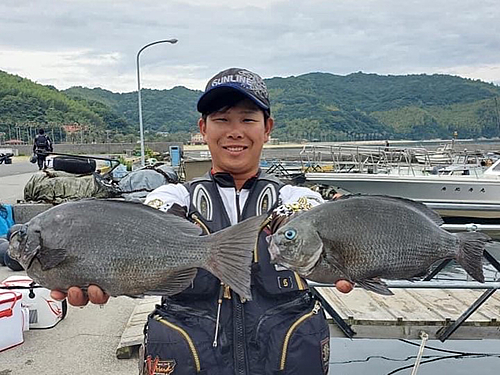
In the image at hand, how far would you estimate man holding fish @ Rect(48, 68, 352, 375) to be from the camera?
2115mm

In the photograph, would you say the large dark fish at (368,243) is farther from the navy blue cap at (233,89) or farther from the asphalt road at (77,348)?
the asphalt road at (77,348)

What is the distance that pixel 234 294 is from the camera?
7.08ft

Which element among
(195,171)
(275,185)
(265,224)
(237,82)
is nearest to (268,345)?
(265,224)

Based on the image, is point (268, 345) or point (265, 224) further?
point (265, 224)

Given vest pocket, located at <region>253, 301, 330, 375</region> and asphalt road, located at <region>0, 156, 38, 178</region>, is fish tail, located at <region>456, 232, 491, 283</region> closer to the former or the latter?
vest pocket, located at <region>253, 301, 330, 375</region>

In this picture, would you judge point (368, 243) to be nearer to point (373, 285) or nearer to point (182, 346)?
point (373, 285)

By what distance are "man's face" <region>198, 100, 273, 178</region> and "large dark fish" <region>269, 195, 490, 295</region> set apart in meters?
0.44

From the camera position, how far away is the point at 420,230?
217cm

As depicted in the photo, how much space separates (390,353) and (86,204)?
432cm

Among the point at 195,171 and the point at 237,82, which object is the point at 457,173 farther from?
the point at 237,82

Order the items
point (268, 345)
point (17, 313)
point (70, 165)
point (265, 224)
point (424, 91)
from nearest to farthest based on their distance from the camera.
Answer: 1. point (268, 345)
2. point (265, 224)
3. point (17, 313)
4. point (70, 165)
5. point (424, 91)

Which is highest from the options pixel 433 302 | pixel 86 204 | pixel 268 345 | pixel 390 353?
pixel 86 204

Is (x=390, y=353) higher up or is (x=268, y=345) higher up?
(x=268, y=345)

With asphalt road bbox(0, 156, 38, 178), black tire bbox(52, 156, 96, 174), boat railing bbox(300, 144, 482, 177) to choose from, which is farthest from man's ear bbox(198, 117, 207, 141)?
asphalt road bbox(0, 156, 38, 178)
